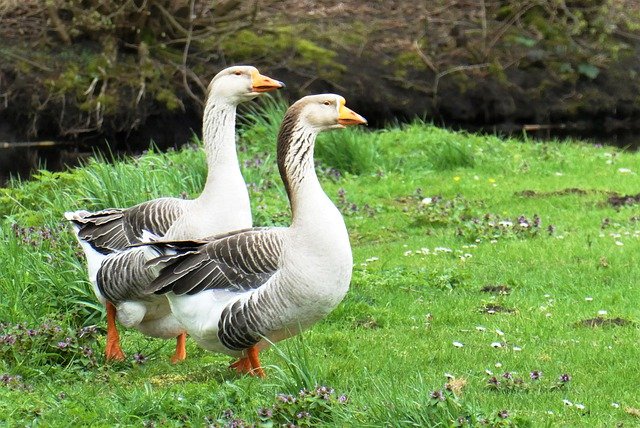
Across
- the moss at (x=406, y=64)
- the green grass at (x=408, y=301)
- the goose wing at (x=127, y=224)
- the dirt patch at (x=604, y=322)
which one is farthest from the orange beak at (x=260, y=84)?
the moss at (x=406, y=64)

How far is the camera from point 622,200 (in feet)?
37.5

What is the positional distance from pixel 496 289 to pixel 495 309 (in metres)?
0.57

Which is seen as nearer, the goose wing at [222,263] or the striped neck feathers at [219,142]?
the goose wing at [222,263]

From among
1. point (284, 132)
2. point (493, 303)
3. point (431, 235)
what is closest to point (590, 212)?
point (431, 235)

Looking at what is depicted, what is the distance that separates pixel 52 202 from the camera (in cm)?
1021

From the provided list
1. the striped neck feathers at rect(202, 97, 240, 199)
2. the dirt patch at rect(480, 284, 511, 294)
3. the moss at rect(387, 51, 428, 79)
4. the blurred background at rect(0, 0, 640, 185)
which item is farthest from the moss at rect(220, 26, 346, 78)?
the striped neck feathers at rect(202, 97, 240, 199)

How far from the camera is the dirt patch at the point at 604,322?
23.7 feet

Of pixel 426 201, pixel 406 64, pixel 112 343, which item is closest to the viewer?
pixel 112 343

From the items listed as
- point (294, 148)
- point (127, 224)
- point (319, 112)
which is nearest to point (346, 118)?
point (319, 112)

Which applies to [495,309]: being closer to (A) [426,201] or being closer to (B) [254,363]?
(B) [254,363]

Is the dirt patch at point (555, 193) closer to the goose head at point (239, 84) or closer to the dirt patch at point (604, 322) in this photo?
the dirt patch at point (604, 322)

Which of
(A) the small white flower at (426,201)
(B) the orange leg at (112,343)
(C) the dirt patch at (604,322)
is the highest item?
(B) the orange leg at (112,343)

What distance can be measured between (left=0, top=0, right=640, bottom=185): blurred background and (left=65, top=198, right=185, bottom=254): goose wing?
10.3 meters

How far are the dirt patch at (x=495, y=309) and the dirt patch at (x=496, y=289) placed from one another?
0.41 metres
